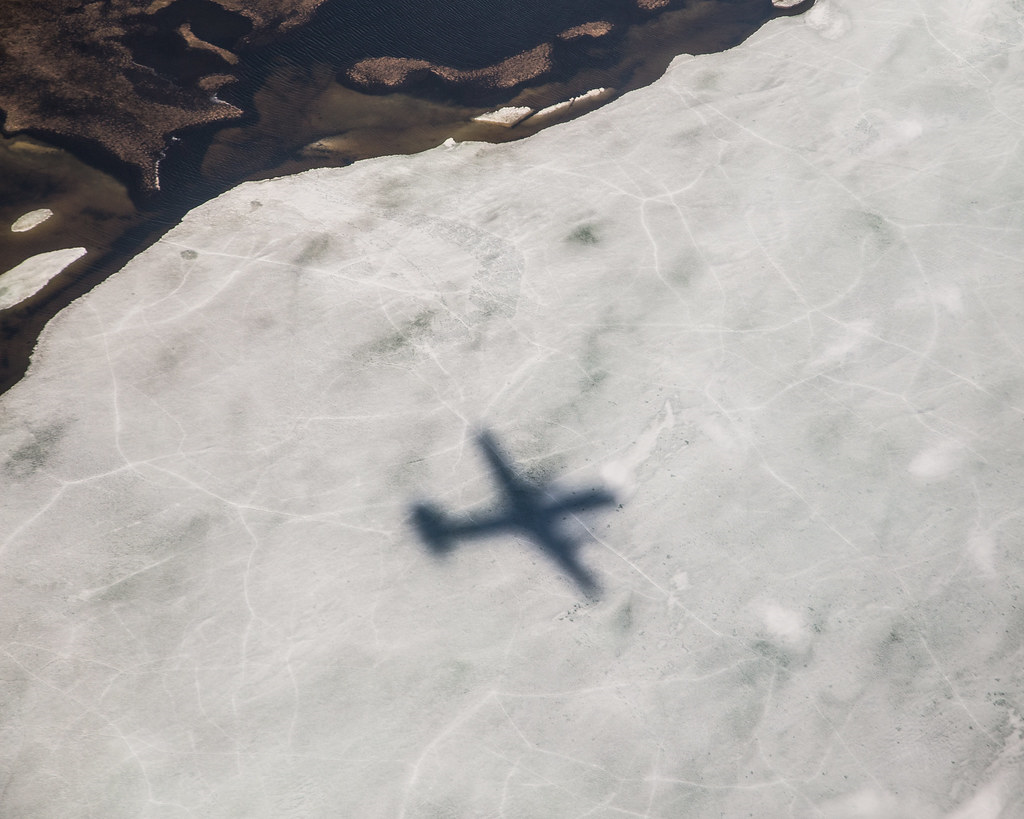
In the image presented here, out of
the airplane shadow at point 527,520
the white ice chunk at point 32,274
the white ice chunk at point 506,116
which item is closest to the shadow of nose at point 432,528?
the airplane shadow at point 527,520

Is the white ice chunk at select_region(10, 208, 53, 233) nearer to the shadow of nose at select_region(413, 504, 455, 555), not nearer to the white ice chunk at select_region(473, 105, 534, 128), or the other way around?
the white ice chunk at select_region(473, 105, 534, 128)

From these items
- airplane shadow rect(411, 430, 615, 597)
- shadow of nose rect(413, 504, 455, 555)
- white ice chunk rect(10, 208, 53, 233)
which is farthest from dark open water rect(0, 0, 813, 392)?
airplane shadow rect(411, 430, 615, 597)

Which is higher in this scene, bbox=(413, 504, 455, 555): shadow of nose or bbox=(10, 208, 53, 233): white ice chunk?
bbox=(10, 208, 53, 233): white ice chunk

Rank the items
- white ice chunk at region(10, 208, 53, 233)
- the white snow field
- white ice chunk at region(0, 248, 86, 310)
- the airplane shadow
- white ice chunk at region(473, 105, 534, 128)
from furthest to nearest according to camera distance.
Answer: white ice chunk at region(473, 105, 534, 128) → white ice chunk at region(10, 208, 53, 233) → white ice chunk at region(0, 248, 86, 310) → the airplane shadow → the white snow field

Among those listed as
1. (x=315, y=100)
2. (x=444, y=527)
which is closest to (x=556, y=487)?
(x=444, y=527)

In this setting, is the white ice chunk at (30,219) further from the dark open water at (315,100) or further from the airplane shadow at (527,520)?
the airplane shadow at (527,520)

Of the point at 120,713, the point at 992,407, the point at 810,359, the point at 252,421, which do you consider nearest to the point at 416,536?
the point at 252,421

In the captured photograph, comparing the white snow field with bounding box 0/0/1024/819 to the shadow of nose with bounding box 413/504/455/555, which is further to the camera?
the shadow of nose with bounding box 413/504/455/555
